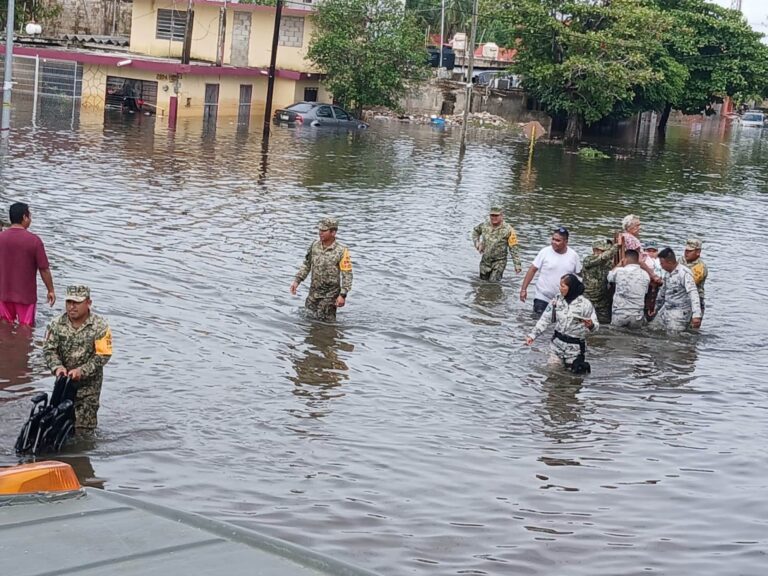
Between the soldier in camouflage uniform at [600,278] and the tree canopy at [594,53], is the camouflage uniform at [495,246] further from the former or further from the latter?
the tree canopy at [594,53]

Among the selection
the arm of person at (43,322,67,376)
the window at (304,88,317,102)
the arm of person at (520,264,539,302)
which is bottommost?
the arm of person at (43,322,67,376)

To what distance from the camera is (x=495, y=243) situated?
1773cm

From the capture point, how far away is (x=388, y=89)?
52594 millimetres

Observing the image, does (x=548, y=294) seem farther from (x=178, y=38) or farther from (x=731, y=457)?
(x=178, y=38)

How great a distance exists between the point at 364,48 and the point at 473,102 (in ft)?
45.8

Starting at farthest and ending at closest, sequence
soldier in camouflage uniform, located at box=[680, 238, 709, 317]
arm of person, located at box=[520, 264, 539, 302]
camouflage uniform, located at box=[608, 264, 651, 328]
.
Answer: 1. soldier in camouflage uniform, located at box=[680, 238, 709, 317]
2. arm of person, located at box=[520, 264, 539, 302]
3. camouflage uniform, located at box=[608, 264, 651, 328]

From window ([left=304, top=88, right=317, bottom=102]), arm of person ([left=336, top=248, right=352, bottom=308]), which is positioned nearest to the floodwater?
arm of person ([left=336, top=248, right=352, bottom=308])

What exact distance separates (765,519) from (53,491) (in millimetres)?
6257

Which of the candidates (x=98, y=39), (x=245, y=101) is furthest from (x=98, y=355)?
(x=98, y=39)

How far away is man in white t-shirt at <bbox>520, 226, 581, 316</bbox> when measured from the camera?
1478 cm

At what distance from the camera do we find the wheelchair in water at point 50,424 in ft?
29.4

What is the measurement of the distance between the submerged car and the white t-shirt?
1275 inches

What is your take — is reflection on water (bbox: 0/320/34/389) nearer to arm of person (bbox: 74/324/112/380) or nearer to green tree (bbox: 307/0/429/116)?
arm of person (bbox: 74/324/112/380)

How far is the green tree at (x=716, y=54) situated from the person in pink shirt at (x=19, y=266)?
53.5m
